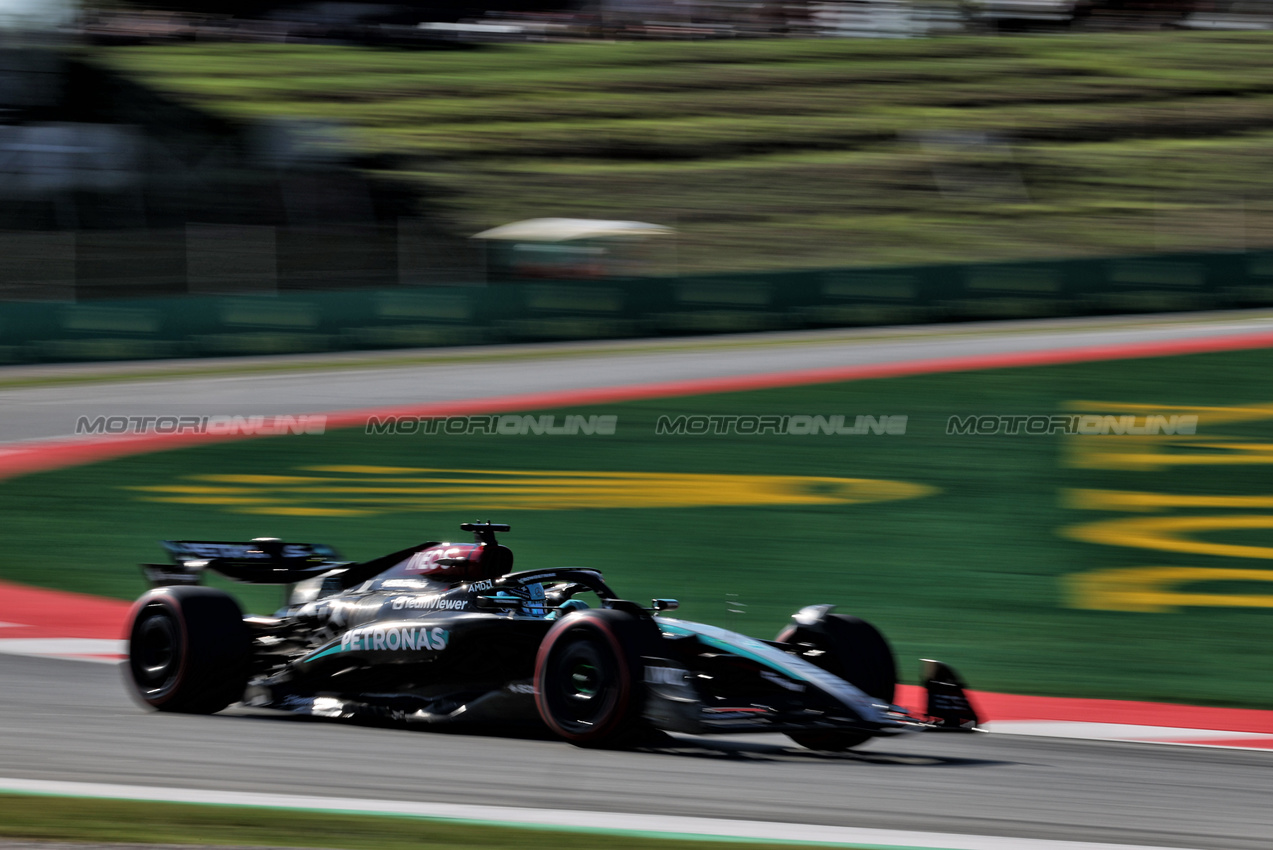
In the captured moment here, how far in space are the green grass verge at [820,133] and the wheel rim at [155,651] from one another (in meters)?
20.7

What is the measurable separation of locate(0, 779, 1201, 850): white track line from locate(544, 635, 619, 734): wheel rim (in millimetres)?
903

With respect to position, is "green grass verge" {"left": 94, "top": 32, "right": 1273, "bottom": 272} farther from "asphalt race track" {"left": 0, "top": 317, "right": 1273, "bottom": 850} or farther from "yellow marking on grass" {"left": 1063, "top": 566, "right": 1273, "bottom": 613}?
"asphalt race track" {"left": 0, "top": 317, "right": 1273, "bottom": 850}

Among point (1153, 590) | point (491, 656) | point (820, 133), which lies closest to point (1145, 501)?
point (1153, 590)

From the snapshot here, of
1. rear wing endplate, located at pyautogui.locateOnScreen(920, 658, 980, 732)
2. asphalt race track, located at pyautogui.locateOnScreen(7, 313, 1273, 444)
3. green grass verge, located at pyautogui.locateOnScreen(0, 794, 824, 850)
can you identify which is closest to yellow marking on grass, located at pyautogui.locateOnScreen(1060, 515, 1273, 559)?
rear wing endplate, located at pyautogui.locateOnScreen(920, 658, 980, 732)

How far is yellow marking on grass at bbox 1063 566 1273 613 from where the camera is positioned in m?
9.73

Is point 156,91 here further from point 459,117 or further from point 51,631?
point 51,631

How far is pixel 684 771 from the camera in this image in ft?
18.5

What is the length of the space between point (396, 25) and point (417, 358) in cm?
1866

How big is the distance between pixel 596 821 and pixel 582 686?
4.00 feet

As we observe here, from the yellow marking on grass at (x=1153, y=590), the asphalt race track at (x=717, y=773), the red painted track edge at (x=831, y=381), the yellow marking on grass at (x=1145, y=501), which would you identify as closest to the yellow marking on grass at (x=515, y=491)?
the yellow marking on grass at (x=1145, y=501)

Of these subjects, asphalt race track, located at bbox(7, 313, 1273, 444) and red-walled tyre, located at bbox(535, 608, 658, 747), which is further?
asphalt race track, located at bbox(7, 313, 1273, 444)

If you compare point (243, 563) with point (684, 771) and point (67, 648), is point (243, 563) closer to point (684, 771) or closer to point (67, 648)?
point (67, 648)

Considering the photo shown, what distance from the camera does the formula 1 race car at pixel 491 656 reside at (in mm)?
5820

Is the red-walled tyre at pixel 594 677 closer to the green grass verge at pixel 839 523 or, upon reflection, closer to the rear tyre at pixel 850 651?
the rear tyre at pixel 850 651
